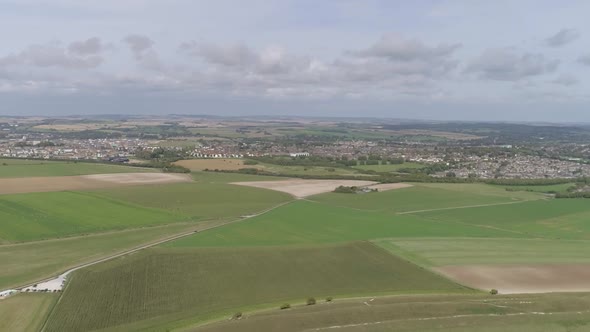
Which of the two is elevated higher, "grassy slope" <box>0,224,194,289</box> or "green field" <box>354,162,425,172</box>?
"green field" <box>354,162,425,172</box>

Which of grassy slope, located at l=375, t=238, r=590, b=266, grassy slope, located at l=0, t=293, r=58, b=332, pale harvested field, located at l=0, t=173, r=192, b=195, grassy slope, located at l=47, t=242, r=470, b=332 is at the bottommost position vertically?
grassy slope, located at l=0, t=293, r=58, b=332

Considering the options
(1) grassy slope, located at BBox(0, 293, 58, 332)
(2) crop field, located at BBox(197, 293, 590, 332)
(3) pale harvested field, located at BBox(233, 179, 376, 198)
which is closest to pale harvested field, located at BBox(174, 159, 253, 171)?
(3) pale harvested field, located at BBox(233, 179, 376, 198)

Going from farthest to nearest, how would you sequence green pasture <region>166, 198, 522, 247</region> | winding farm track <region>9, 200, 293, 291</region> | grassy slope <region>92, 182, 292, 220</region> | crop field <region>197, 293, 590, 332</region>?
grassy slope <region>92, 182, 292, 220</region> → green pasture <region>166, 198, 522, 247</region> → winding farm track <region>9, 200, 293, 291</region> → crop field <region>197, 293, 590, 332</region>

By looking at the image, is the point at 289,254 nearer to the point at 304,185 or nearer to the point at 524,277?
the point at 524,277

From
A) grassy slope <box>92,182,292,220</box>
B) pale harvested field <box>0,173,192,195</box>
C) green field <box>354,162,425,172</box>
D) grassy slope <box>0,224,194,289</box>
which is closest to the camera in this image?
grassy slope <box>0,224,194,289</box>

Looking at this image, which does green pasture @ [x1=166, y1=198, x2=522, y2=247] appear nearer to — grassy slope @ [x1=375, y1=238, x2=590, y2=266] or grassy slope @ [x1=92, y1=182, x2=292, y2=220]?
grassy slope @ [x1=375, y1=238, x2=590, y2=266]

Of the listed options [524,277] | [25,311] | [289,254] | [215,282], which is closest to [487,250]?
[524,277]
